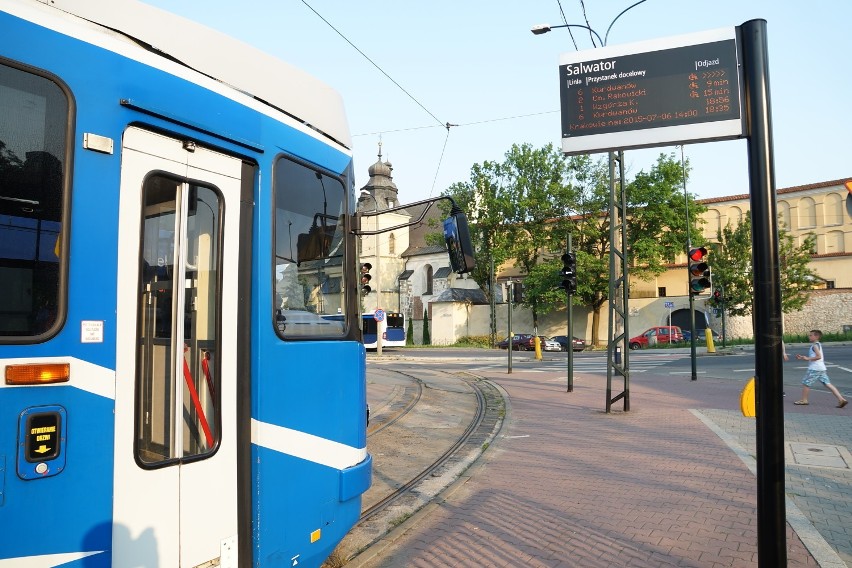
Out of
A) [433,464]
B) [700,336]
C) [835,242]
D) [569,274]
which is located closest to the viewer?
[433,464]

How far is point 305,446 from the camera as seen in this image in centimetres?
375

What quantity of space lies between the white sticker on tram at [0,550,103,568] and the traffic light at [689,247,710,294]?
48.9 ft

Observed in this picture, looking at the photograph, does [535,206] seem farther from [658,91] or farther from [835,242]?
[658,91]

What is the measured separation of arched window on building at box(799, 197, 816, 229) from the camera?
46281 millimetres

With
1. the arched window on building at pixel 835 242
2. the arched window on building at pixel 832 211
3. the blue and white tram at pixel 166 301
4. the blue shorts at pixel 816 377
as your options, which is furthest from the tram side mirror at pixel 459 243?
the arched window on building at pixel 835 242

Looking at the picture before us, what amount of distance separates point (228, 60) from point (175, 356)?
1.60m

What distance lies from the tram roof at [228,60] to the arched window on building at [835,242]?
5063cm

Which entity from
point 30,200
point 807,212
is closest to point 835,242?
point 807,212

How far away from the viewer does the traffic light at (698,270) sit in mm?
15381

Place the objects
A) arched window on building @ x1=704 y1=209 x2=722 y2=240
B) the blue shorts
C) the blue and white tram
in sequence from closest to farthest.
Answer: the blue and white tram
the blue shorts
arched window on building @ x1=704 y1=209 x2=722 y2=240

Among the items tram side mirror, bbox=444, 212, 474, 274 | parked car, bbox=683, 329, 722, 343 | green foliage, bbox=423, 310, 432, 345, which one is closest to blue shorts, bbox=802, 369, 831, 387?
tram side mirror, bbox=444, 212, 474, 274

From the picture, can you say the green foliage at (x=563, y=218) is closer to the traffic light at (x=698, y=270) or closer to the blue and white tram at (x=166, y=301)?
the traffic light at (x=698, y=270)

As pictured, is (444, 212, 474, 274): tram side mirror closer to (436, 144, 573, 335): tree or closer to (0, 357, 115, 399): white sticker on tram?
(0, 357, 115, 399): white sticker on tram

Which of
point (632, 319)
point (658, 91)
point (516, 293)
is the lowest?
point (632, 319)
